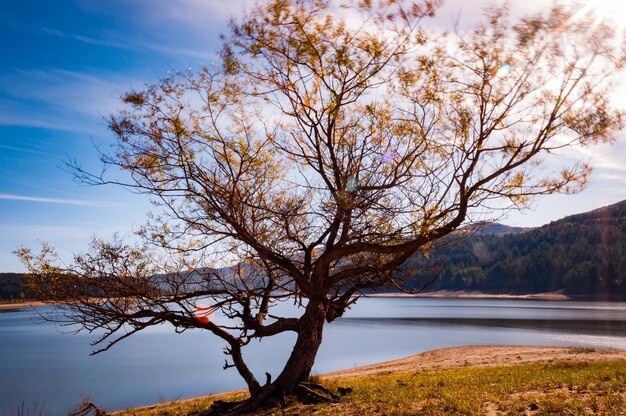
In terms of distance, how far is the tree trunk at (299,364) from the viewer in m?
10.8

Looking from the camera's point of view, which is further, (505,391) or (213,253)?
(213,253)

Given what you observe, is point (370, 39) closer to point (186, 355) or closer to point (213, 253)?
point (213, 253)

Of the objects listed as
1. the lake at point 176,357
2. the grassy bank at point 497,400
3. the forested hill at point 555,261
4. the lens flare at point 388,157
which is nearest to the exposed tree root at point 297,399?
the grassy bank at point 497,400

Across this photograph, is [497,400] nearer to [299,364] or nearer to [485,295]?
[299,364]

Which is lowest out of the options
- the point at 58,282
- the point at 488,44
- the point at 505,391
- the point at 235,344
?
the point at 505,391

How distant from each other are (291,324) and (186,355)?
37283mm

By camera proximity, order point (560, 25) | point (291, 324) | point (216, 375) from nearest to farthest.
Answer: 1. point (560, 25)
2. point (291, 324)
3. point (216, 375)

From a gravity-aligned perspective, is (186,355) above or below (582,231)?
below

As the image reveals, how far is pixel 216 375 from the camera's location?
35000 mm

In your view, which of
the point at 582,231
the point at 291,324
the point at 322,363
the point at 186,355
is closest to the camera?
the point at 291,324

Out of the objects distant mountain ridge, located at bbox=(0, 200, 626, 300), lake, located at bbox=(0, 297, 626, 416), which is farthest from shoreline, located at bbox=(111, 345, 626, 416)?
distant mountain ridge, located at bbox=(0, 200, 626, 300)

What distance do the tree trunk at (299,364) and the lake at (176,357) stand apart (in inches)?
697

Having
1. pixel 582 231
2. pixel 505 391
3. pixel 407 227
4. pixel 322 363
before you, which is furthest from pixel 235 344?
pixel 582 231

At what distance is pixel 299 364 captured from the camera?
11.0 m
